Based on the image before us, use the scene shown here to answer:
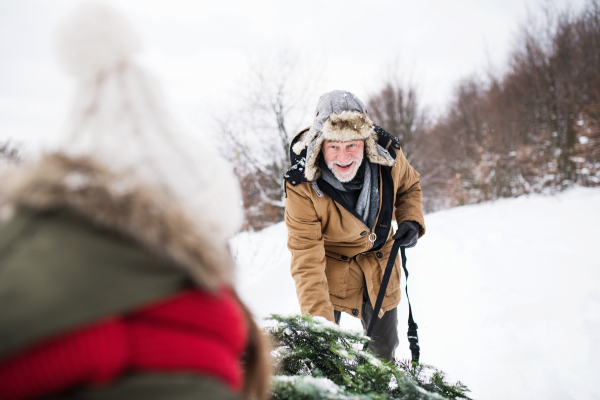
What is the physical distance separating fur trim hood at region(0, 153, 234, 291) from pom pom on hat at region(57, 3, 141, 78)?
23 centimetres

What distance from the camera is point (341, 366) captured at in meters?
1.11

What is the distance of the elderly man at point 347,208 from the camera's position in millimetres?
2006

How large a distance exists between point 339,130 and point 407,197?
90 cm

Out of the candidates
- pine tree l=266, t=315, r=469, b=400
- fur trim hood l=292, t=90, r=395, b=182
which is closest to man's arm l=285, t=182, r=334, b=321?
fur trim hood l=292, t=90, r=395, b=182

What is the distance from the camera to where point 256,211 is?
40.8 ft

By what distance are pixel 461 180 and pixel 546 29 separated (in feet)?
25.0

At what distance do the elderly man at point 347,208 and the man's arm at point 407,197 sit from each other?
1cm

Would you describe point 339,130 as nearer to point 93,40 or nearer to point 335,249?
point 335,249

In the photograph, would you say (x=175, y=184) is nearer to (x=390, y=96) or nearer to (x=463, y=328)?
(x=463, y=328)

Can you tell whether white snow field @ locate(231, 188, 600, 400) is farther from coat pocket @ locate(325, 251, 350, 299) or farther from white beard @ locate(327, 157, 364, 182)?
white beard @ locate(327, 157, 364, 182)

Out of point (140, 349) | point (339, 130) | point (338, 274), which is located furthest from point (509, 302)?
point (140, 349)

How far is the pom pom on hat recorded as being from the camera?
2.05 ft

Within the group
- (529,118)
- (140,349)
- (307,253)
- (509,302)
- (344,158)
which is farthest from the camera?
(529,118)

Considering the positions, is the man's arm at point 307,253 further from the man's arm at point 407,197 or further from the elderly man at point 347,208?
the man's arm at point 407,197
